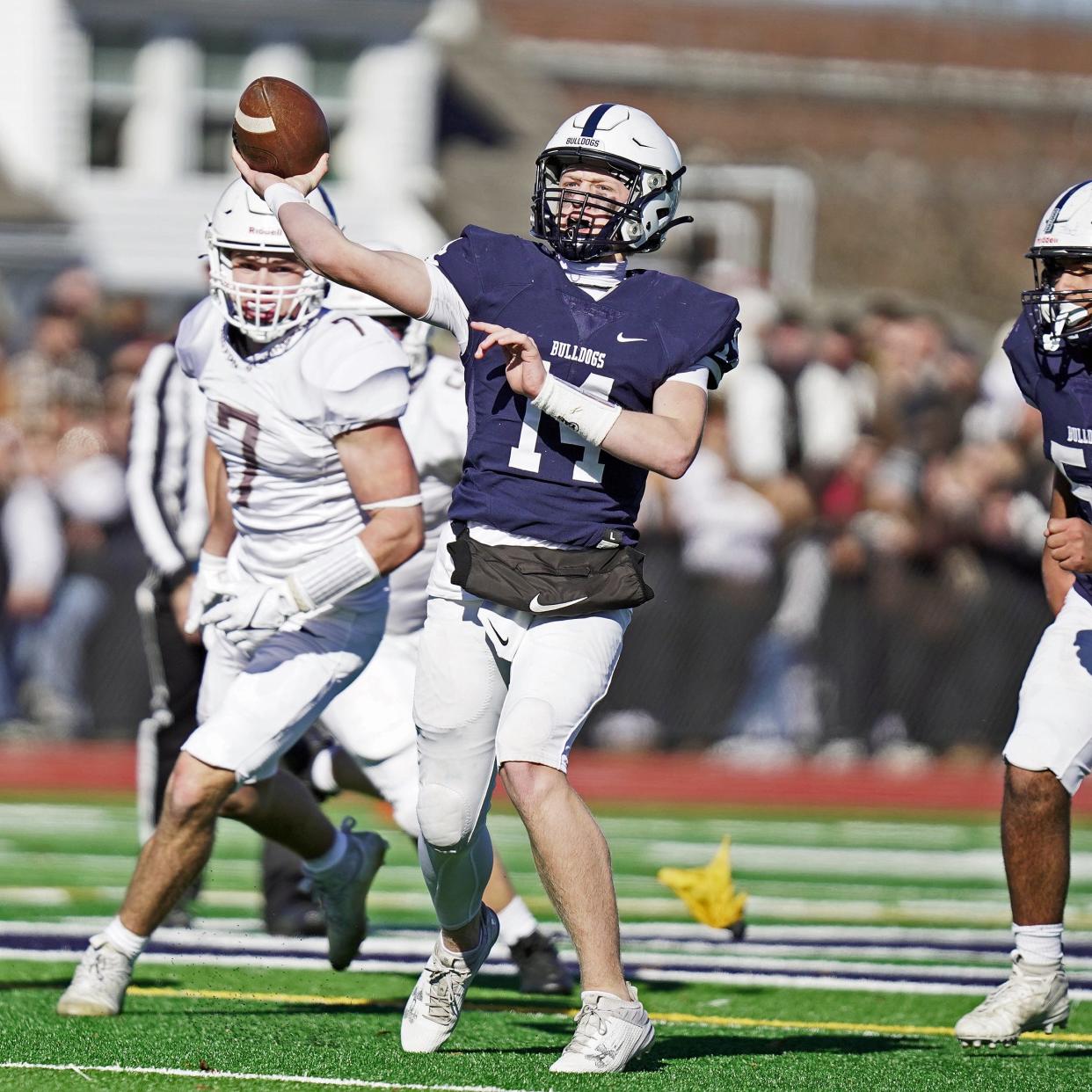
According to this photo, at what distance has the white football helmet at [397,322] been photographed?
6426 mm

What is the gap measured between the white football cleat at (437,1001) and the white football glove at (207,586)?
105 cm

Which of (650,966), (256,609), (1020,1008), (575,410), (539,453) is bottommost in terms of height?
(650,966)

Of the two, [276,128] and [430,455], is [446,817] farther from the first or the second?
[430,455]

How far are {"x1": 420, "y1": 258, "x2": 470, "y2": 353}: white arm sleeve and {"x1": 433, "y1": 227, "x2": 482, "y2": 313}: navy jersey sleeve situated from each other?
1 cm

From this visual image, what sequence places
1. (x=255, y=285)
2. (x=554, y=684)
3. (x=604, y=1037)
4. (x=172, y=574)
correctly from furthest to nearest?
(x=172, y=574), (x=255, y=285), (x=554, y=684), (x=604, y=1037)

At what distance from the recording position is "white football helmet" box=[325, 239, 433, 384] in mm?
6426

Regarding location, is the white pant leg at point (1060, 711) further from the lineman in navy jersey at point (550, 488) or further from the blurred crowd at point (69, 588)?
the blurred crowd at point (69, 588)

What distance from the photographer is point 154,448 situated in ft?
23.6

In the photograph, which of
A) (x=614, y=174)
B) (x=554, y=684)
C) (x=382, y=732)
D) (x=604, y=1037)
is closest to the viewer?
(x=604, y=1037)

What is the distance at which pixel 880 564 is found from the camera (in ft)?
42.2

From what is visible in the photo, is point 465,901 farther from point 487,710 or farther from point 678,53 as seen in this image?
point 678,53

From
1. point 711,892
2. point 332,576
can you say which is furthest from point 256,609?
point 711,892

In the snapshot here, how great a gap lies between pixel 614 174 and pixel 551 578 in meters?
0.90

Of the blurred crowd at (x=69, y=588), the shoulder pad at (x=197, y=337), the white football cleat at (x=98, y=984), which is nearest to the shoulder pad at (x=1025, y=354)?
the shoulder pad at (x=197, y=337)
